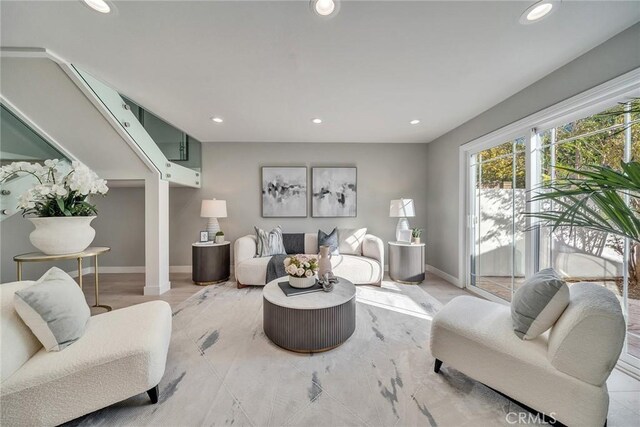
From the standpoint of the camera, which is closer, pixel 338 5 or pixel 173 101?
pixel 338 5

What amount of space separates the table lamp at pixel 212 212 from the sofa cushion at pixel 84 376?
2.37 metres

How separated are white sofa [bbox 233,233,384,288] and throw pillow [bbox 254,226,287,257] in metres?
0.11

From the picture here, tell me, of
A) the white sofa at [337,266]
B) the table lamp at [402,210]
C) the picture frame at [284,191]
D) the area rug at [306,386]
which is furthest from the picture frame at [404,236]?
the picture frame at [284,191]

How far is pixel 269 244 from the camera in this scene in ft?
12.2

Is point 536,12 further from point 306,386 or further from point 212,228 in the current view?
point 212,228

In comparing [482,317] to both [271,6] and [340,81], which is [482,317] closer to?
[340,81]

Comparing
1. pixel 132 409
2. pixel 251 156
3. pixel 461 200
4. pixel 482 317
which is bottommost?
pixel 132 409

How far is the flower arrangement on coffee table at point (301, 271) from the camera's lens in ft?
7.11

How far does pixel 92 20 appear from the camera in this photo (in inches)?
60.6

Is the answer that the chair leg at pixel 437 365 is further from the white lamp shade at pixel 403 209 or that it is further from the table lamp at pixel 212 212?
the table lamp at pixel 212 212

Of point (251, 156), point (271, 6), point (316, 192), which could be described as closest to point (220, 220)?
point (251, 156)

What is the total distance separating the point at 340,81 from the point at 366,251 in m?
2.53

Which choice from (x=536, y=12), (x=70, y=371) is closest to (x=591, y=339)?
(x=536, y=12)

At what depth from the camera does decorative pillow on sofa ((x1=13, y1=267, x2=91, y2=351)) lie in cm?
125
